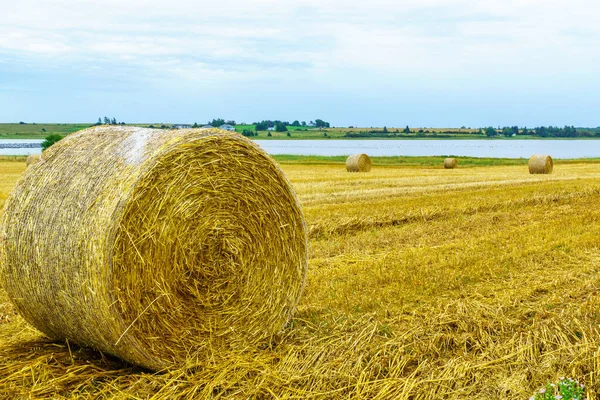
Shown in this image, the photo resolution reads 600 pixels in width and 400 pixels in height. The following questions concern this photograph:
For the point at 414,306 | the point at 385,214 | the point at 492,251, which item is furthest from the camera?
the point at 385,214

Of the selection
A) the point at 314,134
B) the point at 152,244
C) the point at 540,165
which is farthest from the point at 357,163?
the point at 314,134

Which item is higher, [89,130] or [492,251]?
[89,130]

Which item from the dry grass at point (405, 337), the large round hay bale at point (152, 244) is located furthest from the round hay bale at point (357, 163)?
the large round hay bale at point (152, 244)

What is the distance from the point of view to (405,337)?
6012mm

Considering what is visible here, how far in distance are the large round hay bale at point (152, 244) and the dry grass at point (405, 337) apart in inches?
12.6

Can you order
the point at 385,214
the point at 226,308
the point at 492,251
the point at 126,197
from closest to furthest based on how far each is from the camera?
1. the point at 126,197
2. the point at 226,308
3. the point at 492,251
4. the point at 385,214

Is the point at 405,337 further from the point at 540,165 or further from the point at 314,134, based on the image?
the point at 314,134

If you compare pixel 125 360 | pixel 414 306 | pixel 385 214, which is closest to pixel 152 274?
pixel 125 360

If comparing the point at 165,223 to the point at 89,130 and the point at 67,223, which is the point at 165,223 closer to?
the point at 67,223

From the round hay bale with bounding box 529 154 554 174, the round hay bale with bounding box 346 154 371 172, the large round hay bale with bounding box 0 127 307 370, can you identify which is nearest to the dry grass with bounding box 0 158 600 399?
the large round hay bale with bounding box 0 127 307 370

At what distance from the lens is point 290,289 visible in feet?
22.0

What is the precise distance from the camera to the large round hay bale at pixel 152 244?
208 inches

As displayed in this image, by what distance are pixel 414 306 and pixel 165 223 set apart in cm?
308

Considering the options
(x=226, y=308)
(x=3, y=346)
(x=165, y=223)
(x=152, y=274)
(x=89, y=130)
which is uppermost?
(x=89, y=130)
